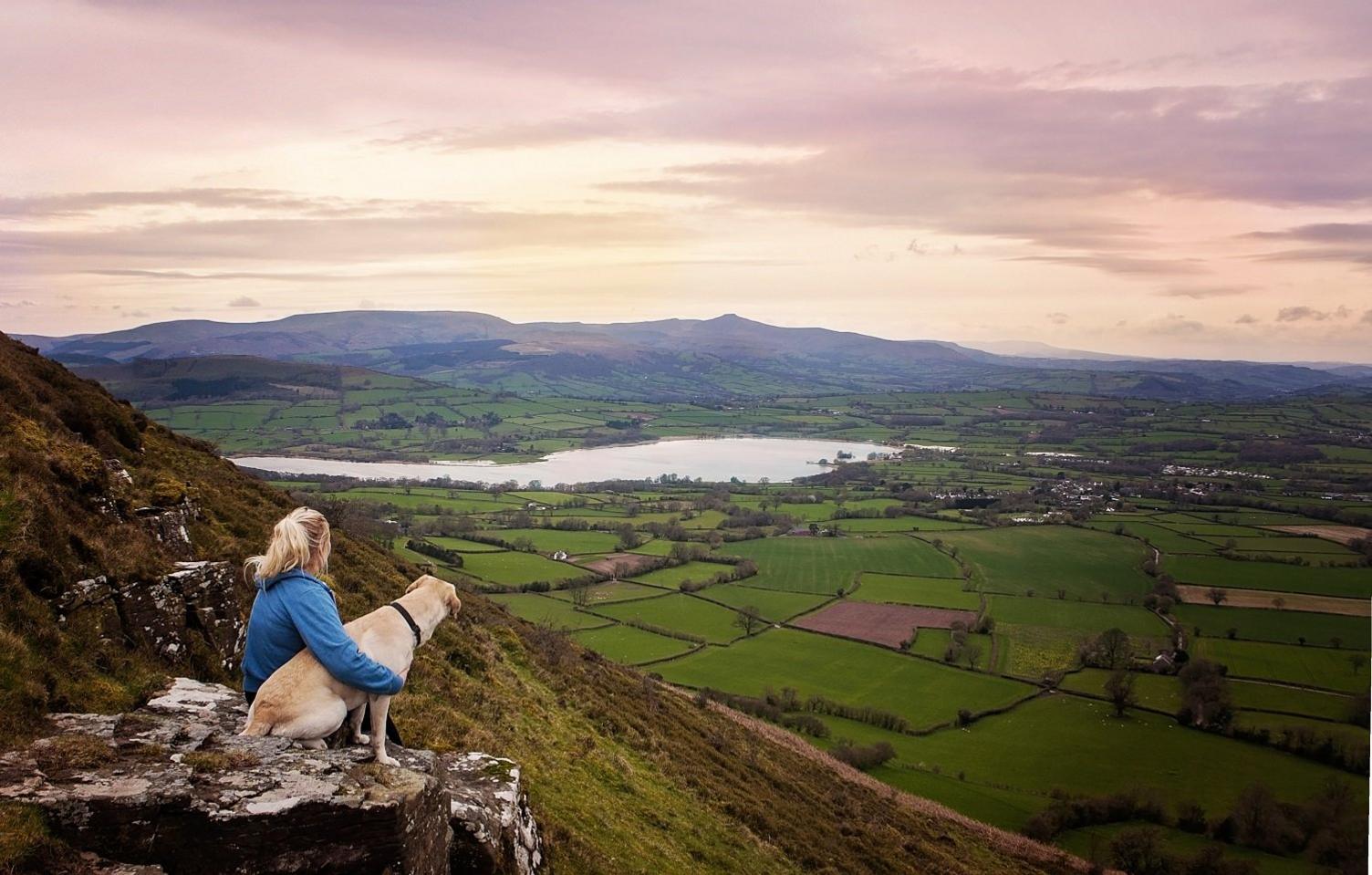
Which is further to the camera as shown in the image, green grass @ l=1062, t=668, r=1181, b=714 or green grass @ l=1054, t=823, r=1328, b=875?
green grass @ l=1062, t=668, r=1181, b=714

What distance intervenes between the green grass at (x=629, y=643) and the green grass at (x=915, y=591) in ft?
85.5

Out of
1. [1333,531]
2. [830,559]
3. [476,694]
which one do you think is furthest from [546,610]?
[1333,531]

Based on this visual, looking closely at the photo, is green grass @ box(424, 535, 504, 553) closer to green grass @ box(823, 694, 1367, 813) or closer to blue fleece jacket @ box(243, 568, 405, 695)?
green grass @ box(823, 694, 1367, 813)

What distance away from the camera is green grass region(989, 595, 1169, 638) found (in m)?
72.4

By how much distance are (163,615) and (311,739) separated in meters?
4.03

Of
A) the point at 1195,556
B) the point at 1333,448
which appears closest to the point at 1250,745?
the point at 1195,556

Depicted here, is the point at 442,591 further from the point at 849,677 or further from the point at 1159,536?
the point at 1159,536

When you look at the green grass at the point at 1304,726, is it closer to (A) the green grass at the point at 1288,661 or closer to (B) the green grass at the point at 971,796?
(A) the green grass at the point at 1288,661

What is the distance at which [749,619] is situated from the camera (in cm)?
7156

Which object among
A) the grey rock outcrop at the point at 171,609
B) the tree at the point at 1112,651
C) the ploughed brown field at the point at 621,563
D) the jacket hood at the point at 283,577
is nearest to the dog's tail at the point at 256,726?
the jacket hood at the point at 283,577

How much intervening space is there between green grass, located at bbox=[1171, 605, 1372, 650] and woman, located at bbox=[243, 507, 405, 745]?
271 feet

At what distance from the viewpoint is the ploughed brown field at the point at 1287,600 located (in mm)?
73688

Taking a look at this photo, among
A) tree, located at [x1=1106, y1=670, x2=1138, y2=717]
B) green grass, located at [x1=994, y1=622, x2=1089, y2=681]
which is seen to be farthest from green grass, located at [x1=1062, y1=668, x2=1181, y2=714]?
green grass, located at [x1=994, y1=622, x2=1089, y2=681]

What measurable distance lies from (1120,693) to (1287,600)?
3446 cm
